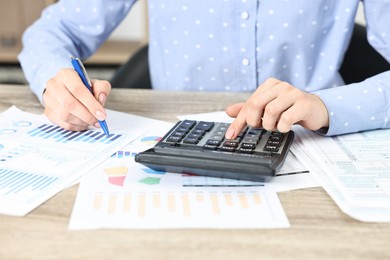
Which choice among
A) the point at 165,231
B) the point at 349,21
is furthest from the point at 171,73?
the point at 165,231

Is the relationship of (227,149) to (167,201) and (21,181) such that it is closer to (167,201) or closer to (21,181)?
(167,201)

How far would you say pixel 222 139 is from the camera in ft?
2.14

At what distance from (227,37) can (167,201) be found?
553 millimetres

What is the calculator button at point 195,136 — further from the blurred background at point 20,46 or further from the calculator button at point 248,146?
the blurred background at point 20,46

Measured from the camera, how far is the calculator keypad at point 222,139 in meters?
0.63

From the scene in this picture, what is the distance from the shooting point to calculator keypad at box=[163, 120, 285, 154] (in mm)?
625

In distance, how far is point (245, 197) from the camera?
0.55m

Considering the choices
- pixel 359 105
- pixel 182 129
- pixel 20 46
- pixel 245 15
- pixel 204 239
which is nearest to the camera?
pixel 204 239

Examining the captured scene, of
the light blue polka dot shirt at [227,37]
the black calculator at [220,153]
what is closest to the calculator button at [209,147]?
the black calculator at [220,153]

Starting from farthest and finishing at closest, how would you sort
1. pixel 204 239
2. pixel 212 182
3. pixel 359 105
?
pixel 359 105, pixel 212 182, pixel 204 239

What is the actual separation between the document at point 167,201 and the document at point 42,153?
0.11 feet

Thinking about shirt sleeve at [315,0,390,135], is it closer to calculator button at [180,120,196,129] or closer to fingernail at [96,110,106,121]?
calculator button at [180,120,196,129]

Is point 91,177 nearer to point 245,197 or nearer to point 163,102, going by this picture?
point 245,197

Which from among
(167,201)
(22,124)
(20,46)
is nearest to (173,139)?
(167,201)
